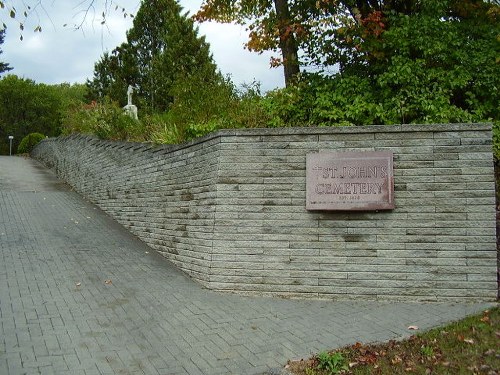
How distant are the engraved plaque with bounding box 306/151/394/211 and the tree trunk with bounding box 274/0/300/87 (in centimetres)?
373

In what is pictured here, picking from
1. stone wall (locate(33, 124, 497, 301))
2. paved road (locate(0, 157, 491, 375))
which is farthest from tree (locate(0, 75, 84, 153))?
stone wall (locate(33, 124, 497, 301))

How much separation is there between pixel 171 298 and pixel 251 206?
1646 millimetres

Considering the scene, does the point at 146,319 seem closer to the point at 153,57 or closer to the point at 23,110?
the point at 153,57

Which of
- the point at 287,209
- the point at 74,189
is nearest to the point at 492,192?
the point at 287,209

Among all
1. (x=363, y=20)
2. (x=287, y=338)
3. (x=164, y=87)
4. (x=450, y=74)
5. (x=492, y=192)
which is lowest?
(x=287, y=338)

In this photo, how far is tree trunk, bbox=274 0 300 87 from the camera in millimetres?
9609

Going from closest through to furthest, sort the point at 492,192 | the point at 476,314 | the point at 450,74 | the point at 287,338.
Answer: the point at 287,338
the point at 476,314
the point at 492,192
the point at 450,74

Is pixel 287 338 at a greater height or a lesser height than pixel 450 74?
lesser

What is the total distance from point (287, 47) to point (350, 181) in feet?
15.9

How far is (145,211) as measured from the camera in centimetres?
888

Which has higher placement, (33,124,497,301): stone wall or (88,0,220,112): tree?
(88,0,220,112): tree

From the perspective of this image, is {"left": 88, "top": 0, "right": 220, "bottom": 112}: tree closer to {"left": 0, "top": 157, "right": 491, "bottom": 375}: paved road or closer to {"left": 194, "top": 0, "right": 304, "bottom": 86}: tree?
{"left": 194, "top": 0, "right": 304, "bottom": 86}: tree

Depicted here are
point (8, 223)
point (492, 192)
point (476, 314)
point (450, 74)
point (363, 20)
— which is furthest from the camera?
point (8, 223)

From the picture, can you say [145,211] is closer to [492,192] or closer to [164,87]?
[492,192]
